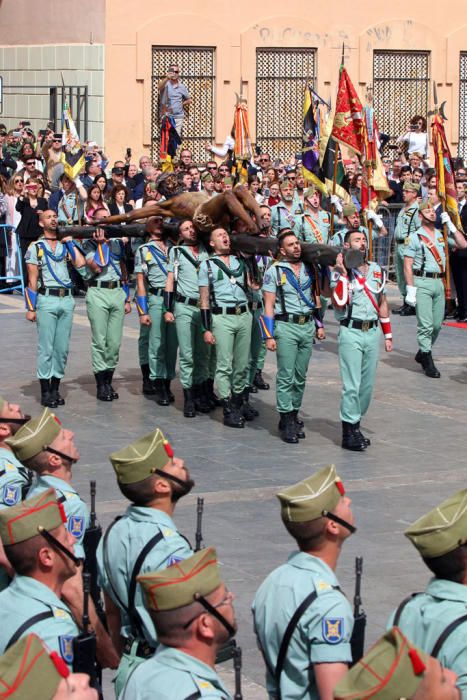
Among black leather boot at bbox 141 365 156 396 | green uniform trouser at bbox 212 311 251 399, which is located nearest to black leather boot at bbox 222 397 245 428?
green uniform trouser at bbox 212 311 251 399

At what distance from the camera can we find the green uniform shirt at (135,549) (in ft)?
20.2

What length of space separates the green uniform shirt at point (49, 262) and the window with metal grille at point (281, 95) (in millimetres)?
16671

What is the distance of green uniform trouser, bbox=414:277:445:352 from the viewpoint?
17094mm

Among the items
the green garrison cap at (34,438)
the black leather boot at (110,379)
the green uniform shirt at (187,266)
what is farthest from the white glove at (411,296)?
the green garrison cap at (34,438)

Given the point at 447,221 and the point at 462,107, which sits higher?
the point at 462,107

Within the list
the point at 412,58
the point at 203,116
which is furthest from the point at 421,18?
the point at 203,116

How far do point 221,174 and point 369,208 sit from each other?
6776mm

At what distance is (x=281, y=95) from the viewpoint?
31328 millimetres

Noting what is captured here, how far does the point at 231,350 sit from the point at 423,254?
3.78 m

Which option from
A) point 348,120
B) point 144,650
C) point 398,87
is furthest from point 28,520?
point 398,87

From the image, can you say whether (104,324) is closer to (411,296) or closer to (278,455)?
(278,455)

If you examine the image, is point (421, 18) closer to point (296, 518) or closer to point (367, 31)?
point (367, 31)

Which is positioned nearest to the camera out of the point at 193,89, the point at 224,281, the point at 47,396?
the point at 224,281

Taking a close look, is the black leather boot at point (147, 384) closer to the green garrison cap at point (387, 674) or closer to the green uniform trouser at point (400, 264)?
the green uniform trouser at point (400, 264)
